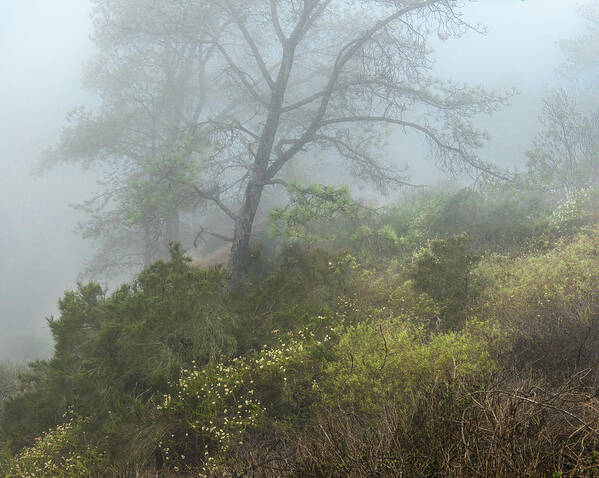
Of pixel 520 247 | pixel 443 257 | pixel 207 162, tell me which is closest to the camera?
pixel 443 257

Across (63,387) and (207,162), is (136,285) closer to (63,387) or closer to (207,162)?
(63,387)

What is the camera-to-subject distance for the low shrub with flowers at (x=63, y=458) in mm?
4148

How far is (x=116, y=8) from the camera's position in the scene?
51.1 ft

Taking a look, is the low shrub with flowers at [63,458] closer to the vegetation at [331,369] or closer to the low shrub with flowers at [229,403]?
the vegetation at [331,369]

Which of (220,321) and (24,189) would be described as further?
(24,189)

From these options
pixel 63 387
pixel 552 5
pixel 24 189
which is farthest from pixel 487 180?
pixel 552 5

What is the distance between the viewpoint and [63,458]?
4.54 metres

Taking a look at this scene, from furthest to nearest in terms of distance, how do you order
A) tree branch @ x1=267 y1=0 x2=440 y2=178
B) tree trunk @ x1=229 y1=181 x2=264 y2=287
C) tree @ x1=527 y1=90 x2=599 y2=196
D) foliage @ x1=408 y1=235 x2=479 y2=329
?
tree @ x1=527 y1=90 x2=599 y2=196, tree trunk @ x1=229 y1=181 x2=264 y2=287, tree branch @ x1=267 y1=0 x2=440 y2=178, foliage @ x1=408 y1=235 x2=479 y2=329

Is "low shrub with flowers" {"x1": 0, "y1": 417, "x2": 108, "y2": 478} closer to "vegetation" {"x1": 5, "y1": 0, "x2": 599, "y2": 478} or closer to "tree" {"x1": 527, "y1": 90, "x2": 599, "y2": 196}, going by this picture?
"vegetation" {"x1": 5, "y1": 0, "x2": 599, "y2": 478}

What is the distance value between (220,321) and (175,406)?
1.66m

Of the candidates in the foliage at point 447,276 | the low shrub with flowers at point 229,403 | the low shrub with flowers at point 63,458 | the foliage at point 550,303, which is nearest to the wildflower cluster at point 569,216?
the foliage at point 550,303

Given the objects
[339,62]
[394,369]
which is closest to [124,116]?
[339,62]

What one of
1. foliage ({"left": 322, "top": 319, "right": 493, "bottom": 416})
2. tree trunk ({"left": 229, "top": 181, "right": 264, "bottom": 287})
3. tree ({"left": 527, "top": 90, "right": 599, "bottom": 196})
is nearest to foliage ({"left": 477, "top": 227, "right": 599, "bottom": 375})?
foliage ({"left": 322, "top": 319, "right": 493, "bottom": 416})

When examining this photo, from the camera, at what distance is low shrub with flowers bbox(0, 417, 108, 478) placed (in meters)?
4.15
